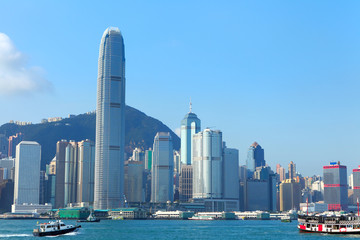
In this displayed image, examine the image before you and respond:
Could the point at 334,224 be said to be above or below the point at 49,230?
above

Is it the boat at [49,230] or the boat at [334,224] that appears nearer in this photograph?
the boat at [49,230]

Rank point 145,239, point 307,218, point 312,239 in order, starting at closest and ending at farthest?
point 312,239
point 145,239
point 307,218

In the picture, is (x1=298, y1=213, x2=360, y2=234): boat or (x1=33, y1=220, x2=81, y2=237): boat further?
(x1=298, y1=213, x2=360, y2=234): boat

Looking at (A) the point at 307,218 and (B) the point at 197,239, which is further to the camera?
(A) the point at 307,218

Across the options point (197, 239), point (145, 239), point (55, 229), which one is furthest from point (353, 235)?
point (55, 229)

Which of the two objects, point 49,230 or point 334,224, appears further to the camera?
point 334,224

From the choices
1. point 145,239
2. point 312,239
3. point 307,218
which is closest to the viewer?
point 312,239

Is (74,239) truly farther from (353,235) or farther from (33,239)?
(353,235)
